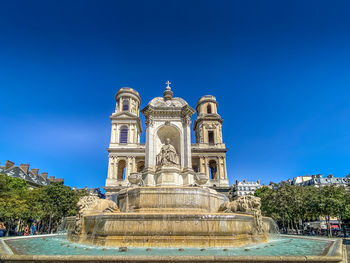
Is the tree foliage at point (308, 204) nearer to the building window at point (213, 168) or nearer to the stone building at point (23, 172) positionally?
the building window at point (213, 168)

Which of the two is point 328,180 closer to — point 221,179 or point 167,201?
point 221,179

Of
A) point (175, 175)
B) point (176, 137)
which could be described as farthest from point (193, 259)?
point (176, 137)

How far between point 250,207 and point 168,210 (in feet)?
13.0

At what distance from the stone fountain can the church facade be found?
74mm

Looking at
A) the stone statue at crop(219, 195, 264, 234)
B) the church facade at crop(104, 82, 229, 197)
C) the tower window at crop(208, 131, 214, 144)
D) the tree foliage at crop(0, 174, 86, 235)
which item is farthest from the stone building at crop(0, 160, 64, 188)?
the stone statue at crop(219, 195, 264, 234)

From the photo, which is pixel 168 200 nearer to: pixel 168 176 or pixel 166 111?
pixel 168 176

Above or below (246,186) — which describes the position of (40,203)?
below

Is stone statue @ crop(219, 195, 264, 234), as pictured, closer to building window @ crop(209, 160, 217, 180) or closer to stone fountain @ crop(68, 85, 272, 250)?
stone fountain @ crop(68, 85, 272, 250)

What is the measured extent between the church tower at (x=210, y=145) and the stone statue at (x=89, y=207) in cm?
4363

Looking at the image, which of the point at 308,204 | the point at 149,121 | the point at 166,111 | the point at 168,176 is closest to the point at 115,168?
the point at 308,204

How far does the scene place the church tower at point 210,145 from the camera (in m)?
57.2

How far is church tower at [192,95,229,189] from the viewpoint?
5716 cm

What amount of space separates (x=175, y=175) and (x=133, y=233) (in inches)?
276

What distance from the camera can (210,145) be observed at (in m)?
60.6
